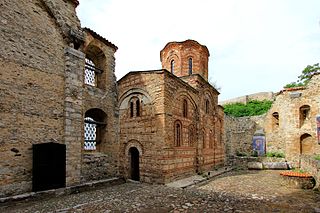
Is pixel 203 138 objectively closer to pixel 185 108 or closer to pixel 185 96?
pixel 185 108

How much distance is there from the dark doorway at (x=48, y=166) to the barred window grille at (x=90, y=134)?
1.77 metres

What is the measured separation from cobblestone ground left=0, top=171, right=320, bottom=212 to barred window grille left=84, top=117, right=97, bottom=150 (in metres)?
2.21

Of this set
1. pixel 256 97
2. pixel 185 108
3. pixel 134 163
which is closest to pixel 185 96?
pixel 185 108

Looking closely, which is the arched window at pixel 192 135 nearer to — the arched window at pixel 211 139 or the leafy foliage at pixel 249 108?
the arched window at pixel 211 139

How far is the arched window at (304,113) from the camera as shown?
1599cm

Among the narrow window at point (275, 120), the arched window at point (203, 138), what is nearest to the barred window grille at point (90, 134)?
the arched window at point (203, 138)

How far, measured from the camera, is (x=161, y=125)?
374 inches

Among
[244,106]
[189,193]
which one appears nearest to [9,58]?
[189,193]

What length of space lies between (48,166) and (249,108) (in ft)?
80.5

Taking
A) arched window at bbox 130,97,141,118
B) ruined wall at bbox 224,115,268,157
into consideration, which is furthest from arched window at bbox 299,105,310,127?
arched window at bbox 130,97,141,118

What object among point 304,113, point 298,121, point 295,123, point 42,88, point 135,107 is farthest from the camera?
point 304,113

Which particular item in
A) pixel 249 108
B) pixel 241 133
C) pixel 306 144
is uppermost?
pixel 249 108

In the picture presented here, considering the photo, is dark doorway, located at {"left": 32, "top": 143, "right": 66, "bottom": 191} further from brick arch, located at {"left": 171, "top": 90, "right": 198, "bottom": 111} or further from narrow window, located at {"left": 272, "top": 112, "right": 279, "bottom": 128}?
narrow window, located at {"left": 272, "top": 112, "right": 279, "bottom": 128}

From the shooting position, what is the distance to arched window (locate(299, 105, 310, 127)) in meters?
16.0
